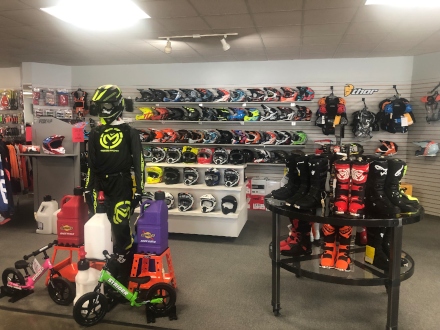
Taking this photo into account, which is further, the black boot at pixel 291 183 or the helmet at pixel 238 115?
the helmet at pixel 238 115

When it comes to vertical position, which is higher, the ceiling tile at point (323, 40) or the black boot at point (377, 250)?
the ceiling tile at point (323, 40)

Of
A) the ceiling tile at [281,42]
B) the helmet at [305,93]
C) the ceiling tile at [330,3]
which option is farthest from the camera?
the helmet at [305,93]

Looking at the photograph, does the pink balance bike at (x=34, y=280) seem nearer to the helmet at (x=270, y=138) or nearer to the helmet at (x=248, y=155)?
the helmet at (x=248, y=155)

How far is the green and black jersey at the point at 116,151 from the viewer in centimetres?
331

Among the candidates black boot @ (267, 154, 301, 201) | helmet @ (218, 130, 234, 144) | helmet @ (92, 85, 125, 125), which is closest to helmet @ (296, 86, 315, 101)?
helmet @ (218, 130, 234, 144)

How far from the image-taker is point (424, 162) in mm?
6684

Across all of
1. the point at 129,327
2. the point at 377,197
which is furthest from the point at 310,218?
the point at 129,327

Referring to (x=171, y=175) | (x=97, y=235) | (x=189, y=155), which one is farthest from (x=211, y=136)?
(x=97, y=235)

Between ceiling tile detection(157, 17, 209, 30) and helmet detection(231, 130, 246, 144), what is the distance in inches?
105

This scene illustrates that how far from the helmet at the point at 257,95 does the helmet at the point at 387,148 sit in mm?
2470

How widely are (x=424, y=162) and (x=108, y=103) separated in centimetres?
598

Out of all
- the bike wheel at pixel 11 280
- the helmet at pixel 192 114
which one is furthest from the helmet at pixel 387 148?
the bike wheel at pixel 11 280

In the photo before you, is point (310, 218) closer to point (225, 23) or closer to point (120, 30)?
point (225, 23)

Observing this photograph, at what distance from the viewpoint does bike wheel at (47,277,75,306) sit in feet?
10.3
